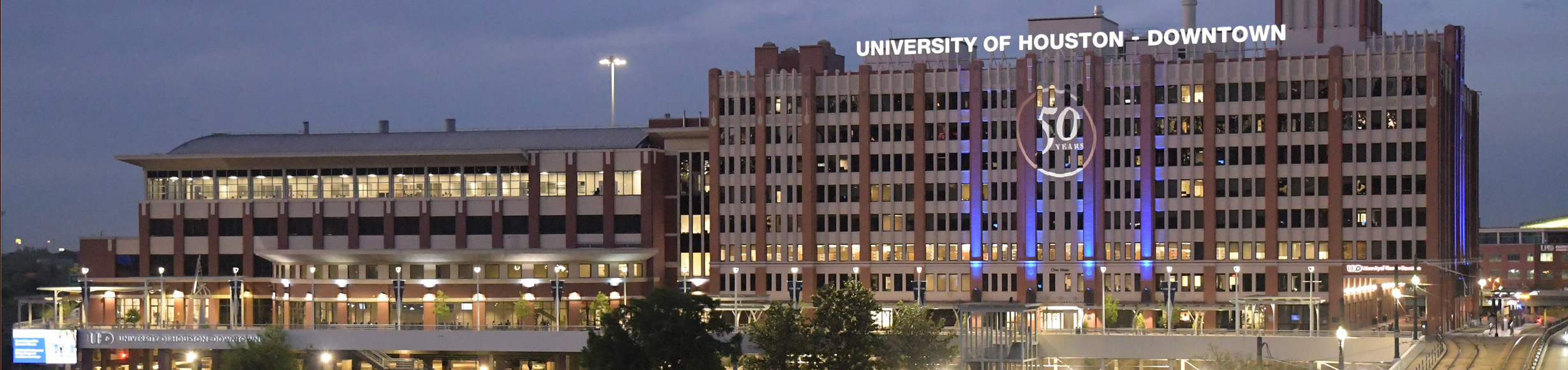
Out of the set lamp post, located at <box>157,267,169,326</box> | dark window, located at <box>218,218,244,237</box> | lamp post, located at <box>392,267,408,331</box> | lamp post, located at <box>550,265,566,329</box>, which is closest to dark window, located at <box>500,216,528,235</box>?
lamp post, located at <box>550,265,566,329</box>

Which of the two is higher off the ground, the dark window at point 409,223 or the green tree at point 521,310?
the dark window at point 409,223

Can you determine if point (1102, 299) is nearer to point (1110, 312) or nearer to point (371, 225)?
point (1110, 312)

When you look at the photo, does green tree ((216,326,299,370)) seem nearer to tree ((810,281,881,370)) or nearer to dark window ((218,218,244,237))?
dark window ((218,218,244,237))

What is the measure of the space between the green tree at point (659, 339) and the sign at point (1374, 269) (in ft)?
225

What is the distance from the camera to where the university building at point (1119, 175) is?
14700 cm

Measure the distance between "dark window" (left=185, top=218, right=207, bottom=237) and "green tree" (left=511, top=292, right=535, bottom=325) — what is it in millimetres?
34761

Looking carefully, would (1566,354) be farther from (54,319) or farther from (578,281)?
(54,319)

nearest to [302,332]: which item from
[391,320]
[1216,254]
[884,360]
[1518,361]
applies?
[391,320]

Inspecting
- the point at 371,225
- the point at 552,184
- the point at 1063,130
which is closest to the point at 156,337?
the point at 371,225

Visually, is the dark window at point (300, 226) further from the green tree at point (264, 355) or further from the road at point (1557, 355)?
the road at point (1557, 355)

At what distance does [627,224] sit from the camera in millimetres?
163250

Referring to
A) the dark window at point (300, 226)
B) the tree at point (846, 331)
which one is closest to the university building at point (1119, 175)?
the tree at point (846, 331)

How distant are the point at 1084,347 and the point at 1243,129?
38805 mm

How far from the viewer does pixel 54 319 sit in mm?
145000
